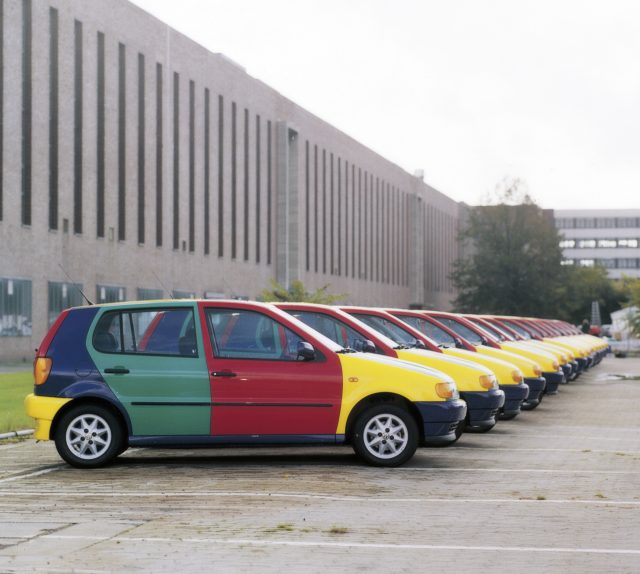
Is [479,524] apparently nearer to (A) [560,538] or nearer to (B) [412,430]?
(A) [560,538]

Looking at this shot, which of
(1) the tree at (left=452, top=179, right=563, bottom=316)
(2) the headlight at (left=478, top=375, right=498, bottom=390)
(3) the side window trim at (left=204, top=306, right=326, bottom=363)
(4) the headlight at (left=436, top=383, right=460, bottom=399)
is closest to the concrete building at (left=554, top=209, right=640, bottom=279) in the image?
(1) the tree at (left=452, top=179, right=563, bottom=316)

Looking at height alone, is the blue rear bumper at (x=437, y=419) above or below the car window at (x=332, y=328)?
below

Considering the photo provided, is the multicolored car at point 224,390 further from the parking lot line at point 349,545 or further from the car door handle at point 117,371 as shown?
the parking lot line at point 349,545

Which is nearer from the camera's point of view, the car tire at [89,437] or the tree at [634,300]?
the car tire at [89,437]

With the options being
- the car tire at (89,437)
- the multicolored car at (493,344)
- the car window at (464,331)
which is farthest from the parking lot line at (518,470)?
the car window at (464,331)

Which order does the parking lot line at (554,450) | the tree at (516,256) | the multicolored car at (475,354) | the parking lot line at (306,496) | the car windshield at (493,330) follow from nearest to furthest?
the parking lot line at (306,496) → the parking lot line at (554,450) → the multicolored car at (475,354) → the car windshield at (493,330) → the tree at (516,256)

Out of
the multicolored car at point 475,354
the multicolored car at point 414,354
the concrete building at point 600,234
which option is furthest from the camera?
the concrete building at point 600,234

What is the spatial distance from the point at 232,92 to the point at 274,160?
25.4 ft

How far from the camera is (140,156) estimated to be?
5619 centimetres

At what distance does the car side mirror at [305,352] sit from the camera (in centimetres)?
1188

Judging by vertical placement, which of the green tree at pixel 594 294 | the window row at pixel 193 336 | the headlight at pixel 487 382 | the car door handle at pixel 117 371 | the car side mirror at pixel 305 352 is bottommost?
the headlight at pixel 487 382

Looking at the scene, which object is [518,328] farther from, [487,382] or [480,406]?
[480,406]

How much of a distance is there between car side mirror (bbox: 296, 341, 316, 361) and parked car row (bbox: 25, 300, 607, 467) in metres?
0.01

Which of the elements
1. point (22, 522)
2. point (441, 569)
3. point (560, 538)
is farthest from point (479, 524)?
→ point (22, 522)
